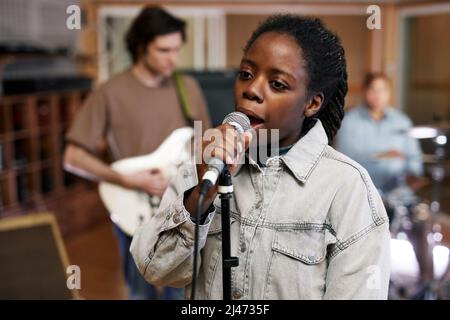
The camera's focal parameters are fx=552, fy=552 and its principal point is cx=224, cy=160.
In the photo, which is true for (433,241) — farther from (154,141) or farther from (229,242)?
(229,242)

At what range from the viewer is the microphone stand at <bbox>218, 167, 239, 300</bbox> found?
806 millimetres

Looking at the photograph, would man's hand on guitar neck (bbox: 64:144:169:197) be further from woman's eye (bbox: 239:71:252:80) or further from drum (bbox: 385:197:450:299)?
drum (bbox: 385:197:450:299)

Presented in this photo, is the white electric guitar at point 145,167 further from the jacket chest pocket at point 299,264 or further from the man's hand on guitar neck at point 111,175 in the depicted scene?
the jacket chest pocket at point 299,264

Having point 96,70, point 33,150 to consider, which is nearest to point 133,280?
point 33,150

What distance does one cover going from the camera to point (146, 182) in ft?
6.66

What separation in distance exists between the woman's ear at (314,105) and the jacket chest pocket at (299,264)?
0.63ft

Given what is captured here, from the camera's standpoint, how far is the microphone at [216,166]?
76cm

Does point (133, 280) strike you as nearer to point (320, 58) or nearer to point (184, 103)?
point (184, 103)

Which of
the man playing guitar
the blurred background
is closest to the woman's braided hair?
the man playing guitar

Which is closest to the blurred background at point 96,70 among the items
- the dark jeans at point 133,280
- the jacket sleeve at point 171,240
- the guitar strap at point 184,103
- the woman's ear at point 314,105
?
the dark jeans at point 133,280

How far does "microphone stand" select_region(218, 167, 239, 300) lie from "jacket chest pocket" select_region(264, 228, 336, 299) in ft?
0.24

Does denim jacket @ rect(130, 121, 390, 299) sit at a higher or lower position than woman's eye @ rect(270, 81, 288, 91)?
A: lower

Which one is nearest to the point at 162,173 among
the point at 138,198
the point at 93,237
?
the point at 138,198

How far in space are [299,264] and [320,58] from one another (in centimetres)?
33
